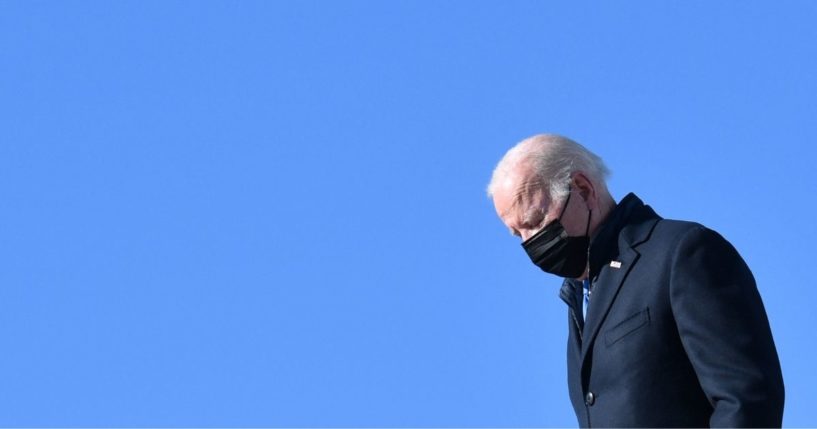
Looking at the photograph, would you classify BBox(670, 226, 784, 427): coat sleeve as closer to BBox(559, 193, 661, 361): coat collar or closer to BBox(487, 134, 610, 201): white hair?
BBox(559, 193, 661, 361): coat collar

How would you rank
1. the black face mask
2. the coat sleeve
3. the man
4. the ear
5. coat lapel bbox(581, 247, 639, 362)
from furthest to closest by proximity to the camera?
the ear, the black face mask, coat lapel bbox(581, 247, 639, 362), the man, the coat sleeve

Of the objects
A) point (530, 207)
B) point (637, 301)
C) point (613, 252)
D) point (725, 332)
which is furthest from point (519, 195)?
point (725, 332)

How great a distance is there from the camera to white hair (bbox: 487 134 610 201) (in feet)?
27.4

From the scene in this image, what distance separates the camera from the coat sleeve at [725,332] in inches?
281

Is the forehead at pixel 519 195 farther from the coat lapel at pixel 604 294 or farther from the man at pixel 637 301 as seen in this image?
the coat lapel at pixel 604 294

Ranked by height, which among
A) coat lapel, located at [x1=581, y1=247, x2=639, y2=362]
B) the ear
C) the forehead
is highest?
the forehead

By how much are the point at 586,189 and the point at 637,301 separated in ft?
2.87

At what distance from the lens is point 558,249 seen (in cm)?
824

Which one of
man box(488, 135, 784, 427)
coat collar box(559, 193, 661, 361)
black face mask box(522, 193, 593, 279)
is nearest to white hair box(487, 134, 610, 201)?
man box(488, 135, 784, 427)

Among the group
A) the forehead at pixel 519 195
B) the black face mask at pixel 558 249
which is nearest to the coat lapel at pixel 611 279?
the black face mask at pixel 558 249

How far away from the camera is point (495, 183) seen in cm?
857

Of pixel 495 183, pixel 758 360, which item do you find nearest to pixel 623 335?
pixel 758 360

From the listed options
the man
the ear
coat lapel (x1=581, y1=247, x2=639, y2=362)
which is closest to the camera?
the man

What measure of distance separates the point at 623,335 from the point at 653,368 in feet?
0.90
